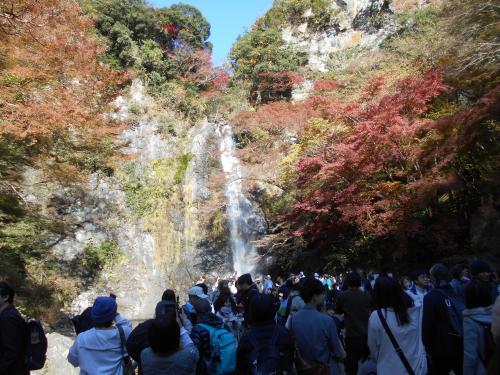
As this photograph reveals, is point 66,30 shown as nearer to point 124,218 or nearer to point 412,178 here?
point 124,218

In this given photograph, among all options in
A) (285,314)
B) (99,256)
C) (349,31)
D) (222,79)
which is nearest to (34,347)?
(285,314)

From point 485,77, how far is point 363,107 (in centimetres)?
399

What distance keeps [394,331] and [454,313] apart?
121cm

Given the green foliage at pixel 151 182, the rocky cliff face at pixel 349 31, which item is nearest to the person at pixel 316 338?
the green foliage at pixel 151 182

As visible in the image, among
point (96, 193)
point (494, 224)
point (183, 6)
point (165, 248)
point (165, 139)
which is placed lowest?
point (494, 224)

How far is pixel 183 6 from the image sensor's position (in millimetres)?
28500

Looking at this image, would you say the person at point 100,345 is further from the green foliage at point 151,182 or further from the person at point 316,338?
the green foliage at point 151,182

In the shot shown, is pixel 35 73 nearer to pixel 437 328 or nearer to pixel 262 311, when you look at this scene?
pixel 262 311

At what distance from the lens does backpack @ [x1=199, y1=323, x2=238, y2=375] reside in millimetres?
3016

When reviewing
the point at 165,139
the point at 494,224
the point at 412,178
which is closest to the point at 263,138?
the point at 165,139

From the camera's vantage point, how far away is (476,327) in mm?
3123

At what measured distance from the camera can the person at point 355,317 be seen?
4.36m

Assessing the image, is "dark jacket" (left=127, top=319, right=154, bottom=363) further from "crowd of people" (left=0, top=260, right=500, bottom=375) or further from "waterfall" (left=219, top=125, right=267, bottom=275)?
"waterfall" (left=219, top=125, right=267, bottom=275)

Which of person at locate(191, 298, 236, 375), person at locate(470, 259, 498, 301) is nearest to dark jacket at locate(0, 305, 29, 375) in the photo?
person at locate(191, 298, 236, 375)
